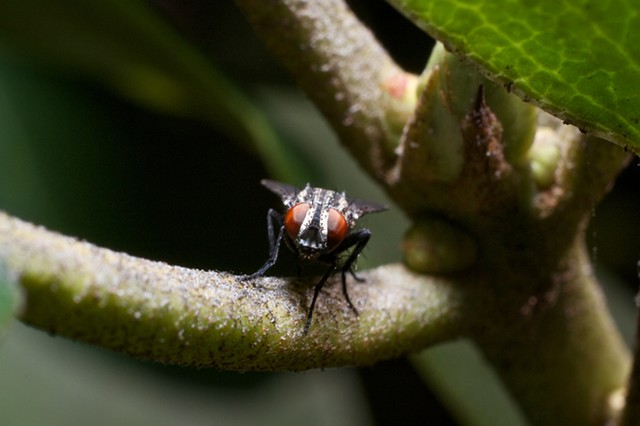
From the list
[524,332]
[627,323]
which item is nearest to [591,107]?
[524,332]

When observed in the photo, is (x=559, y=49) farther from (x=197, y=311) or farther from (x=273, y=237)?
(x=273, y=237)

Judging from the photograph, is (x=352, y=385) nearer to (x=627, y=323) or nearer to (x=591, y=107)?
(x=627, y=323)

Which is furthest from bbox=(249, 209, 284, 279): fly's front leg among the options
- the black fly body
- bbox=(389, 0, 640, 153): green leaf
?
bbox=(389, 0, 640, 153): green leaf

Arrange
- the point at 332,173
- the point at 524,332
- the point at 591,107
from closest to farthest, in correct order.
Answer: the point at 591,107
the point at 524,332
the point at 332,173

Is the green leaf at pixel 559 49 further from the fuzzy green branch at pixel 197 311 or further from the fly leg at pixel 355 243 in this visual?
the fly leg at pixel 355 243

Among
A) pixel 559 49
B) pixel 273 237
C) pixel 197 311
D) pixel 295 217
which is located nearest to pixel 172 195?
pixel 273 237

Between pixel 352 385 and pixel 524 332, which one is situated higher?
pixel 524 332

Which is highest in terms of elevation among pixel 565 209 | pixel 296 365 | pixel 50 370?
pixel 565 209
